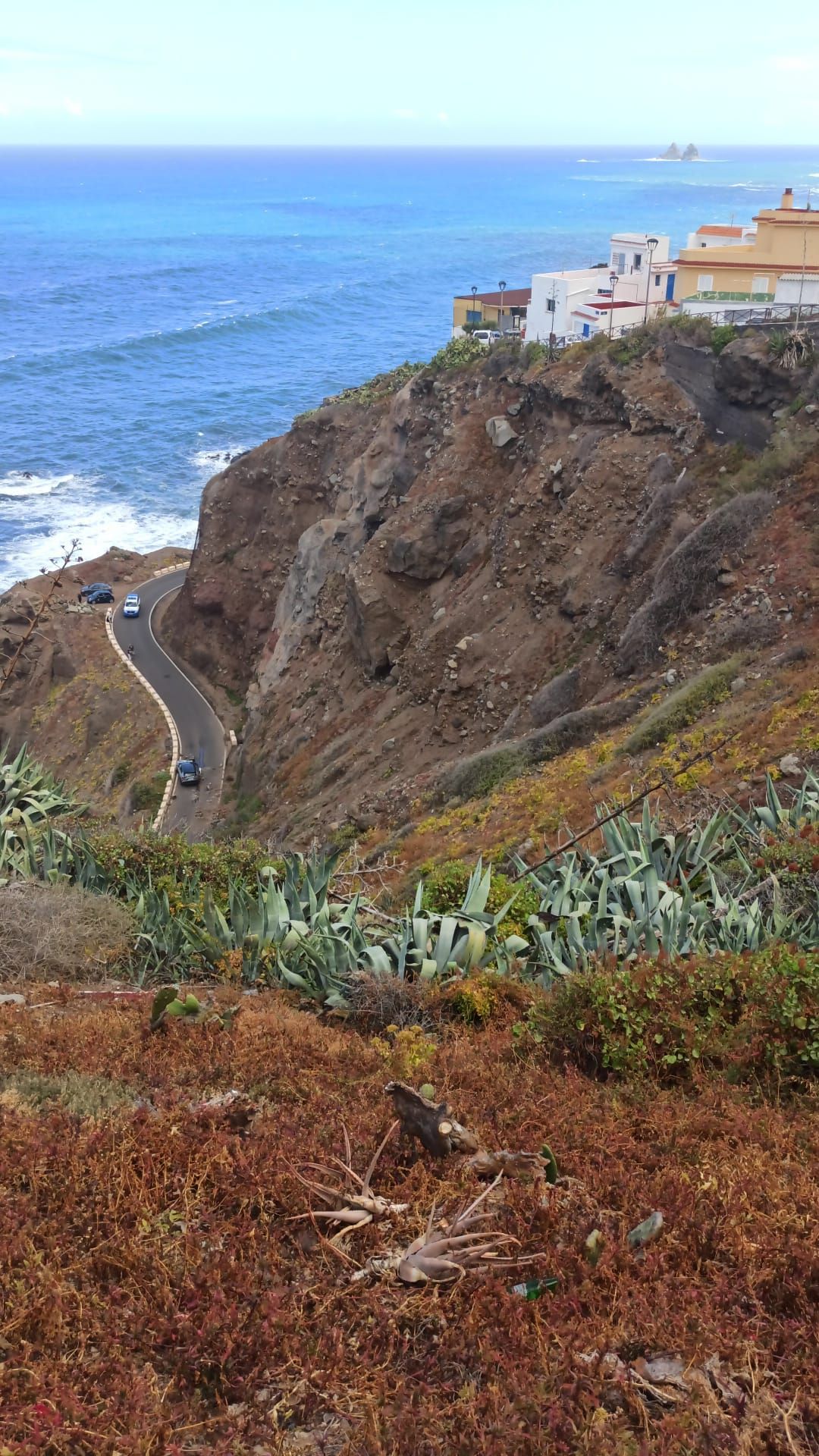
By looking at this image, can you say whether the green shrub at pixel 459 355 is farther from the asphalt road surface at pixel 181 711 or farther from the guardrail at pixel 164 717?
the guardrail at pixel 164 717

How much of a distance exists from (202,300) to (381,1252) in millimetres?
164314

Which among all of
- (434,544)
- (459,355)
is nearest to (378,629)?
(434,544)

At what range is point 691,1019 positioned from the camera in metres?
7.01

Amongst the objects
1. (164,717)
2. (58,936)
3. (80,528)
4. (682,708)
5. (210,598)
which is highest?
(58,936)

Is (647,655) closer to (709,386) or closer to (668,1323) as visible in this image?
(709,386)

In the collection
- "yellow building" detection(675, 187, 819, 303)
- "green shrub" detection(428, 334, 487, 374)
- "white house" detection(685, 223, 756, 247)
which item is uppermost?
"white house" detection(685, 223, 756, 247)

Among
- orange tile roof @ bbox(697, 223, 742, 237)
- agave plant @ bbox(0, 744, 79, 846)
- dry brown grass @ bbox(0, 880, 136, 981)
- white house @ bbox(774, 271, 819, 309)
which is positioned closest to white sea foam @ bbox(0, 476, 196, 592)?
orange tile roof @ bbox(697, 223, 742, 237)

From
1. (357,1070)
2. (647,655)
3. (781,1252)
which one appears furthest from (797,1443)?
(647,655)

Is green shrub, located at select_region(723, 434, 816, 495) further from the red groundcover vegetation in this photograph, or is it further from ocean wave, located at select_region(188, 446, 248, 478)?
ocean wave, located at select_region(188, 446, 248, 478)

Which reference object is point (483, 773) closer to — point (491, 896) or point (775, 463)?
point (775, 463)

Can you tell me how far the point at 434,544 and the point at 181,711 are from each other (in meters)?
16.6

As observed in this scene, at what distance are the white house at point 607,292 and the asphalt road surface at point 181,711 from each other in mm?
20931

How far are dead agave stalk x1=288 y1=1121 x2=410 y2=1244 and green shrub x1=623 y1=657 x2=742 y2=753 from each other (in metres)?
11.7

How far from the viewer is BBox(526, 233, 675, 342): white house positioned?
41.9 m
